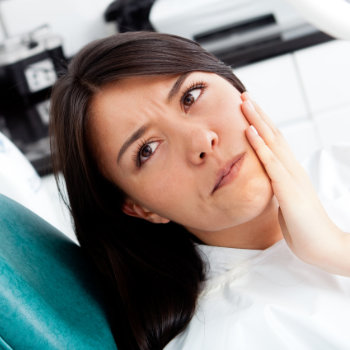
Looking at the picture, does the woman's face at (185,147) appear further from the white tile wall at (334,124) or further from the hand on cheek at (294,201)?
the white tile wall at (334,124)

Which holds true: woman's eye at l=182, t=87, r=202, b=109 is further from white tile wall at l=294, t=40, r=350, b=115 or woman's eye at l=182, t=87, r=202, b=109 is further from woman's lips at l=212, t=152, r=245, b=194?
white tile wall at l=294, t=40, r=350, b=115

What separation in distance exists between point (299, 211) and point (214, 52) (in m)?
1.25

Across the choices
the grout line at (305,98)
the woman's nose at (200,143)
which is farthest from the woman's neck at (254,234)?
the grout line at (305,98)

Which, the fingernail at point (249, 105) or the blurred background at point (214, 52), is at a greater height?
the fingernail at point (249, 105)

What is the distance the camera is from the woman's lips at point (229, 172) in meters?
0.87

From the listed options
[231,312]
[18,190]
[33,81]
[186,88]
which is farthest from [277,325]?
[33,81]

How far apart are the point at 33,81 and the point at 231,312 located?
1595 millimetres

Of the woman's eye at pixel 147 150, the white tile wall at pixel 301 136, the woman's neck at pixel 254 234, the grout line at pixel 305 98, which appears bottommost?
the white tile wall at pixel 301 136

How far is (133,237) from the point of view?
1.08 m

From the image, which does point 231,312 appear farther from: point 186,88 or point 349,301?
point 186,88

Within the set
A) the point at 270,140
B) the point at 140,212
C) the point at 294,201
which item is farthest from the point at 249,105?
the point at 140,212

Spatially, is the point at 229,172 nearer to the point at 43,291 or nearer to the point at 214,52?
the point at 43,291

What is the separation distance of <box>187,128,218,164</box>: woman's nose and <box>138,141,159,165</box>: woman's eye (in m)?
0.07

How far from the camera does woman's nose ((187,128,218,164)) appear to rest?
855 mm
